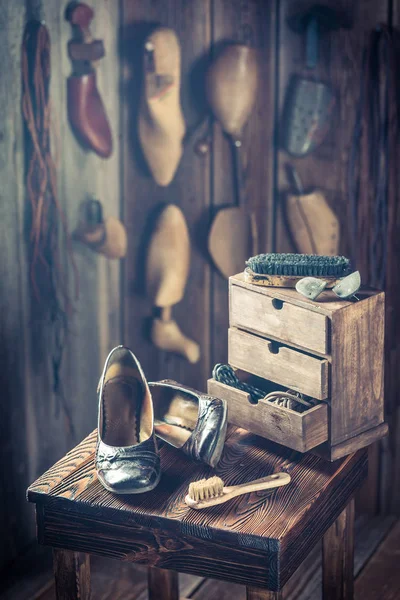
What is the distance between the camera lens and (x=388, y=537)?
2484 millimetres

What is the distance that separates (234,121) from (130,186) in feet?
1.04

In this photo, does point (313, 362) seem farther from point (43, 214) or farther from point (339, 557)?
point (43, 214)

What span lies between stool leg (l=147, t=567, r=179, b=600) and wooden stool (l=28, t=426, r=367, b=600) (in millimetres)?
342

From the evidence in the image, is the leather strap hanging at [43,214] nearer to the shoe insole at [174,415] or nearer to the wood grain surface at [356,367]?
the shoe insole at [174,415]

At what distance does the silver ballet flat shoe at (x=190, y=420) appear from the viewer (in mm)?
1619

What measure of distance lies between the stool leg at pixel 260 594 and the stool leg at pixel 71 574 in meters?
0.31

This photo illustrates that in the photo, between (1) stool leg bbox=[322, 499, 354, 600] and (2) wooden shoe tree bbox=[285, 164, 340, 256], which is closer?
(1) stool leg bbox=[322, 499, 354, 600]

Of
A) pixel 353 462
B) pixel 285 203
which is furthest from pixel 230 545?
pixel 285 203

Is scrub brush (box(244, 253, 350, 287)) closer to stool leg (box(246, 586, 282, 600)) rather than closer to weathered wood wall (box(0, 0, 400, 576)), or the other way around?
stool leg (box(246, 586, 282, 600))

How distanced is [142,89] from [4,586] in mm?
1288

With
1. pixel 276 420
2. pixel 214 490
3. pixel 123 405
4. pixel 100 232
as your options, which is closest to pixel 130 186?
pixel 100 232

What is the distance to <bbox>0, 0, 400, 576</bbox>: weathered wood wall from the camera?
2156 millimetres

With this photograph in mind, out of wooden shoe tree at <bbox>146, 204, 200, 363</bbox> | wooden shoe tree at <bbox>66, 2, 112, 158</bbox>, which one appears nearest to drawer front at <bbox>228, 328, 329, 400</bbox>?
wooden shoe tree at <bbox>146, 204, 200, 363</bbox>

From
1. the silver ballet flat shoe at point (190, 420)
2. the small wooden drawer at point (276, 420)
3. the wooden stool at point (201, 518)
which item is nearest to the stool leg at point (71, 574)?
the wooden stool at point (201, 518)
